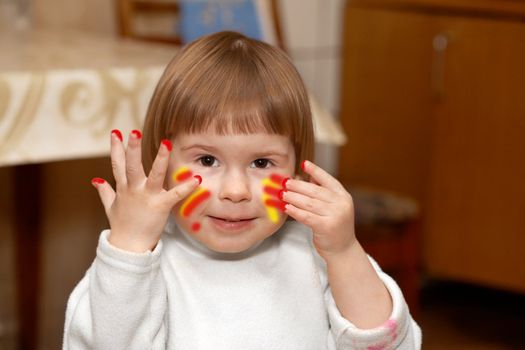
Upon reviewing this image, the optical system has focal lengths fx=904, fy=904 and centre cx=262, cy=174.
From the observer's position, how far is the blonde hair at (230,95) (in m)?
1.00

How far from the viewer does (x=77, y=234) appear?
2359mm

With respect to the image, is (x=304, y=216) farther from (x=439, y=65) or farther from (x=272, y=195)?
(x=439, y=65)

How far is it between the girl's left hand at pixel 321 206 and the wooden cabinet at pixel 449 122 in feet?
4.00

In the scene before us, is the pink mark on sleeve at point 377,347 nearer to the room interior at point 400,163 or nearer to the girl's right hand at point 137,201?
the girl's right hand at point 137,201

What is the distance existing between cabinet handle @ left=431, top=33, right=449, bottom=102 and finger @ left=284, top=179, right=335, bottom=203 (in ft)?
4.34

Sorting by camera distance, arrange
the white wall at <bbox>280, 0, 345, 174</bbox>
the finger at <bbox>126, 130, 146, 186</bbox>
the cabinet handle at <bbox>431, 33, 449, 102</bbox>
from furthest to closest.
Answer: the white wall at <bbox>280, 0, 345, 174</bbox> < the cabinet handle at <bbox>431, 33, 449, 102</bbox> < the finger at <bbox>126, 130, 146, 186</bbox>

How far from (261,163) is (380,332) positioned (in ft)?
0.77

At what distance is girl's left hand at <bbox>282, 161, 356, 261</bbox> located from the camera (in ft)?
3.20

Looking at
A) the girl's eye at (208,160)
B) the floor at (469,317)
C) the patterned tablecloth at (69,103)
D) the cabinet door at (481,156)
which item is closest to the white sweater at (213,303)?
the girl's eye at (208,160)

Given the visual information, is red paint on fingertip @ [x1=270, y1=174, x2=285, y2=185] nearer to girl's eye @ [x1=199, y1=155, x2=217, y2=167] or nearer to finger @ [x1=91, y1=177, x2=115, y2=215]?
girl's eye @ [x1=199, y1=155, x2=217, y2=167]

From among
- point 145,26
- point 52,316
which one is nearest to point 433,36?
point 145,26

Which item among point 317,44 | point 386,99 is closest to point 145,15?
point 317,44

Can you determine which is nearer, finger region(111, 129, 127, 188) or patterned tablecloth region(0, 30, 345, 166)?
finger region(111, 129, 127, 188)

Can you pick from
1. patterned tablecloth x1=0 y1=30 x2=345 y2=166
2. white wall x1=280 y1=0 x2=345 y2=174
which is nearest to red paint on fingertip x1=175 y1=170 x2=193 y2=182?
patterned tablecloth x1=0 y1=30 x2=345 y2=166
